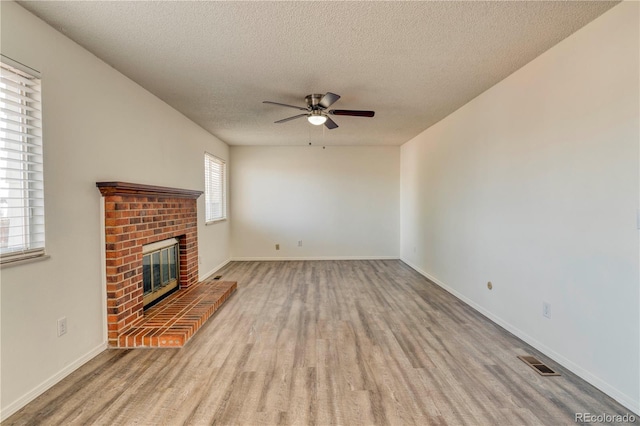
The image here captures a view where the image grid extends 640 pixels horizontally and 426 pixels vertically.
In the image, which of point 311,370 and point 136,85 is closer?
point 311,370

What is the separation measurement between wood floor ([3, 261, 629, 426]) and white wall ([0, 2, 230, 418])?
22cm

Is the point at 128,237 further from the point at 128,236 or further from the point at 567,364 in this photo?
the point at 567,364

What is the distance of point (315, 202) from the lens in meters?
6.29

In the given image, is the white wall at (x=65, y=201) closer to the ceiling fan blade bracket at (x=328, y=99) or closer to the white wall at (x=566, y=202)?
the ceiling fan blade bracket at (x=328, y=99)

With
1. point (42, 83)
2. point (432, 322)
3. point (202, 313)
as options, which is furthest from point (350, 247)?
point (42, 83)

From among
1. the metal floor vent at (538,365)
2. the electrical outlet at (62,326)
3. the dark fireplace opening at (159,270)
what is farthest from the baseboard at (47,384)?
the metal floor vent at (538,365)

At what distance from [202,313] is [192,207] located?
5.29 feet

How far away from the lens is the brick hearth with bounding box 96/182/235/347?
2467 mm

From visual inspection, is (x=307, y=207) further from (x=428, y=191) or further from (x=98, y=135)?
(x=98, y=135)

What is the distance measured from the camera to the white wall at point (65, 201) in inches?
68.3

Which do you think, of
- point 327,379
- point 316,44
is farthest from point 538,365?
point 316,44

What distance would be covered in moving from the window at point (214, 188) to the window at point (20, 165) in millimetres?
3021

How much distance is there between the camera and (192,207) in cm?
398

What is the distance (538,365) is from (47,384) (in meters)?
3.53
